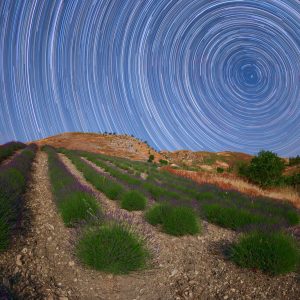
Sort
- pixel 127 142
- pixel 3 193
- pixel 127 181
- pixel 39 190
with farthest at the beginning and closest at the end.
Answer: pixel 127 142 < pixel 127 181 < pixel 39 190 < pixel 3 193

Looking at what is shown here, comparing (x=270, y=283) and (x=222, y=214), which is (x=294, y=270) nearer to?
(x=270, y=283)

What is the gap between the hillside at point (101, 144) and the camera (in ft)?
251

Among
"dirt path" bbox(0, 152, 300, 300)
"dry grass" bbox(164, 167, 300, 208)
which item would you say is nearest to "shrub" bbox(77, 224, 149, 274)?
"dirt path" bbox(0, 152, 300, 300)

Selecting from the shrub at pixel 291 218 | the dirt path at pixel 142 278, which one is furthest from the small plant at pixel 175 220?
the shrub at pixel 291 218

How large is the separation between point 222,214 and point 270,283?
16.5 feet

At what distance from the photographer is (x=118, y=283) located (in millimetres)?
5828

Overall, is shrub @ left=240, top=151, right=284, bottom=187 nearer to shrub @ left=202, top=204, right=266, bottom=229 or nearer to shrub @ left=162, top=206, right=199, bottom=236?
shrub @ left=202, top=204, right=266, bottom=229

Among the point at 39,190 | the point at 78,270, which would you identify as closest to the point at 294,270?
the point at 78,270

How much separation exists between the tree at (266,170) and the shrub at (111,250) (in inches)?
1211

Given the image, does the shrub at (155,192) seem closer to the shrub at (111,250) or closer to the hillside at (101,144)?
the shrub at (111,250)

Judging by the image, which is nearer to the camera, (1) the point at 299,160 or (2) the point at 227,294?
(2) the point at 227,294

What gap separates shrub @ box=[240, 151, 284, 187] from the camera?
34219 millimetres

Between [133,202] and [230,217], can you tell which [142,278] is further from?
[133,202]

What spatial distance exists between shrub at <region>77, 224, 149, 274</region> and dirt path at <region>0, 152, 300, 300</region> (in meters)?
0.21
